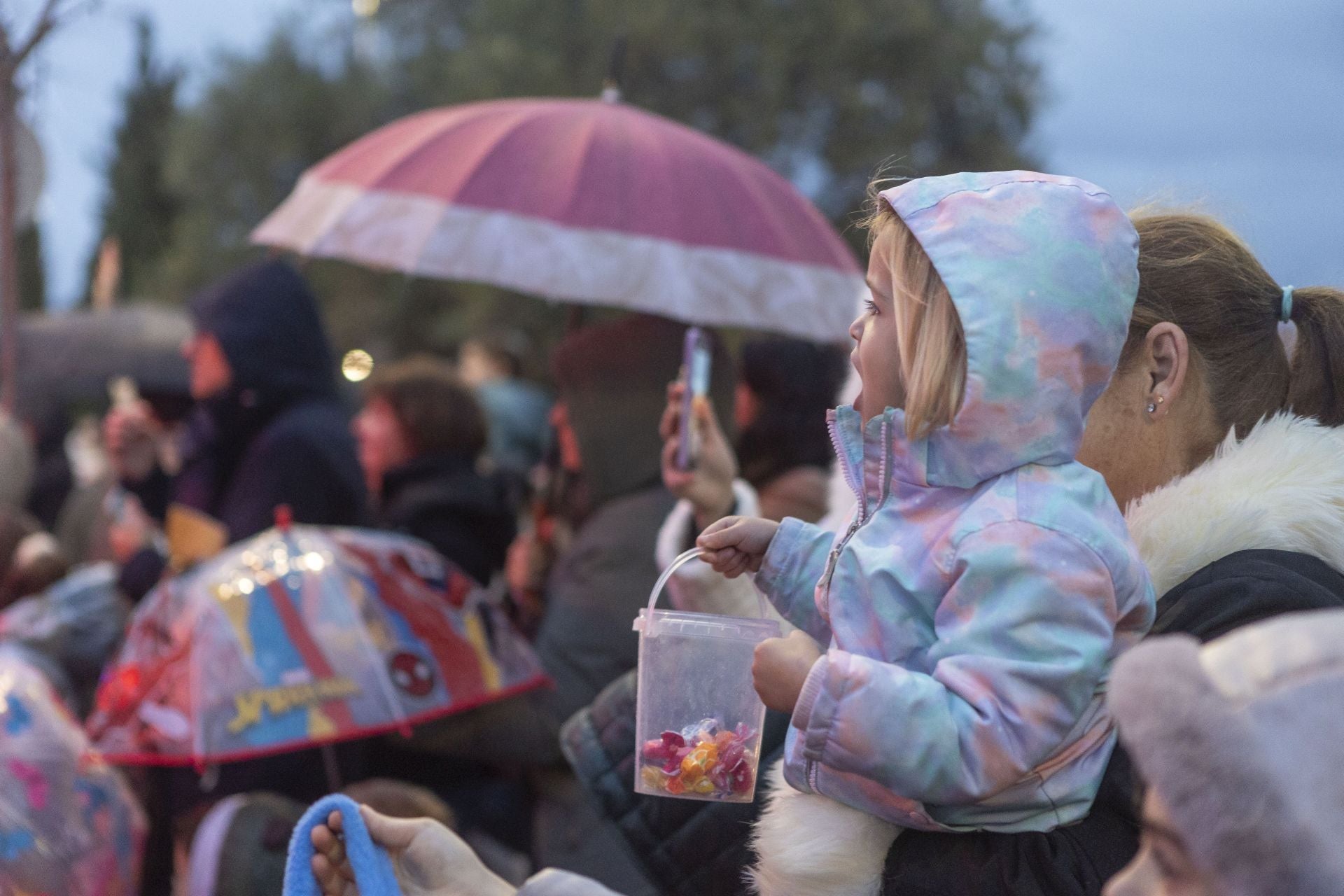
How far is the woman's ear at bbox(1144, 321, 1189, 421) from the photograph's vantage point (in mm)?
2113

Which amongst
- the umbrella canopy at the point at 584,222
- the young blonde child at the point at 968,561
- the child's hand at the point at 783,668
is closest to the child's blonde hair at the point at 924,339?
the young blonde child at the point at 968,561

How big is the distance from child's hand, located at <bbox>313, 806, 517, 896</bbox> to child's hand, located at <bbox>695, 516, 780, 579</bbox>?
582 mm

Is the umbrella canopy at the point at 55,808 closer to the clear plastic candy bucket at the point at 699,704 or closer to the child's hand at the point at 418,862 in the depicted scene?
the child's hand at the point at 418,862

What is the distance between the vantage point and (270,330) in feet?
Answer: 15.3

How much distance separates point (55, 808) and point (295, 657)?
23.7 inches

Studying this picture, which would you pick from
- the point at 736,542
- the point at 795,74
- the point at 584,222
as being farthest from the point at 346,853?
the point at 795,74

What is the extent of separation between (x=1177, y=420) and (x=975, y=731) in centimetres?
79

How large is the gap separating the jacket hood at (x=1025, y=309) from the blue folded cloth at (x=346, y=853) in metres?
0.94

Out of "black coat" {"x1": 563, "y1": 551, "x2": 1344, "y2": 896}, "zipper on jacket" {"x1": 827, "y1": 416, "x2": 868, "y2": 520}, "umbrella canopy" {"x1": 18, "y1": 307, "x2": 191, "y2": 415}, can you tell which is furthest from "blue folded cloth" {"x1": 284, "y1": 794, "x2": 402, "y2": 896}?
"umbrella canopy" {"x1": 18, "y1": 307, "x2": 191, "y2": 415}

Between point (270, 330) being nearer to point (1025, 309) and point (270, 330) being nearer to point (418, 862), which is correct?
point (418, 862)

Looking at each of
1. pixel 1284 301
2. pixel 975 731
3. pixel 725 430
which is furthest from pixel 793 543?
pixel 725 430

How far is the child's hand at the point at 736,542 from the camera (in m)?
2.06

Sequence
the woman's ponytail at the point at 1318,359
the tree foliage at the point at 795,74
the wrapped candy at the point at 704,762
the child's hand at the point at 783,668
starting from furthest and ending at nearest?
the tree foliage at the point at 795,74
the woman's ponytail at the point at 1318,359
the wrapped candy at the point at 704,762
the child's hand at the point at 783,668

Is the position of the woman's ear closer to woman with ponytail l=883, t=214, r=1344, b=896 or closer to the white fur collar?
woman with ponytail l=883, t=214, r=1344, b=896
